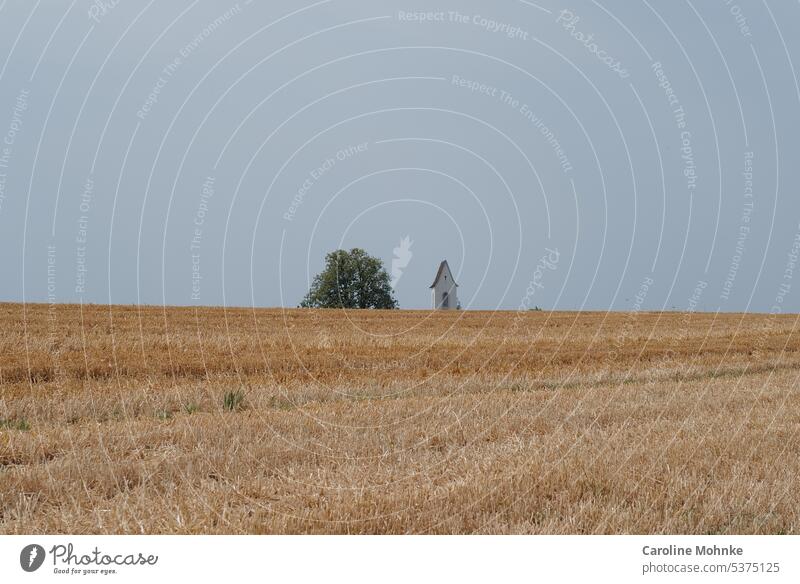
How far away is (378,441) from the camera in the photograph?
8289mm

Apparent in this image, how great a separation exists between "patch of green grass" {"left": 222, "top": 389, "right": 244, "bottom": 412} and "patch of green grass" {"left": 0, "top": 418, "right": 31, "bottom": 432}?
2.67m

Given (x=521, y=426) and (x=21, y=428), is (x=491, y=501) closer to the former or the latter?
(x=521, y=426)

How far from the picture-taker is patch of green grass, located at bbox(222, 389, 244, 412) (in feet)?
36.5

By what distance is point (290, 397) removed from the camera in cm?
1243

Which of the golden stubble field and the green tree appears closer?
the golden stubble field

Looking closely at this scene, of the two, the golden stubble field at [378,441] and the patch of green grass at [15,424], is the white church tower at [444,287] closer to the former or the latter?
the golden stubble field at [378,441]

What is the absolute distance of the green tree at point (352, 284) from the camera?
250ft

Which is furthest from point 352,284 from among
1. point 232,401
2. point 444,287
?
point 232,401
